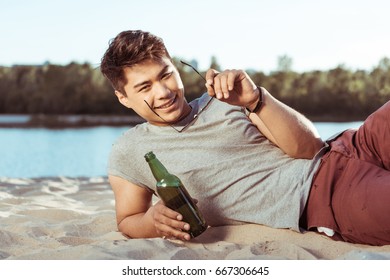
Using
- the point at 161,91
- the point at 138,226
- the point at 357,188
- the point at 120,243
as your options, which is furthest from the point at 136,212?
the point at 357,188

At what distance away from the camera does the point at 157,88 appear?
6.40ft

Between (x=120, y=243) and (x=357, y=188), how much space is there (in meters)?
0.72

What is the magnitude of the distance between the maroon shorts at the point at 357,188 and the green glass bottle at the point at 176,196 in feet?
1.14

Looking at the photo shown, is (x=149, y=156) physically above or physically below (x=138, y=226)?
above

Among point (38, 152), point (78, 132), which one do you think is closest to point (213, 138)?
A: point (38, 152)

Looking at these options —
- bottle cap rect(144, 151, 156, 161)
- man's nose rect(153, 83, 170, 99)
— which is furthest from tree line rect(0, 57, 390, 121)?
bottle cap rect(144, 151, 156, 161)

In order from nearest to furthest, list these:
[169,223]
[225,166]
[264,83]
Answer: [169,223] < [225,166] < [264,83]

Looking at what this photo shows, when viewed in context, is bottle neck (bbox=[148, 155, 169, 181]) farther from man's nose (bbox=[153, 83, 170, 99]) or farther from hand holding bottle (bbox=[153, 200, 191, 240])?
man's nose (bbox=[153, 83, 170, 99])

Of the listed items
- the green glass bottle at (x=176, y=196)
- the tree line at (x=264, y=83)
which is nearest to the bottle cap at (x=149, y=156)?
the green glass bottle at (x=176, y=196)

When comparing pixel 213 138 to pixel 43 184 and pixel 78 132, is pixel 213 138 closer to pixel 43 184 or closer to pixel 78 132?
pixel 43 184

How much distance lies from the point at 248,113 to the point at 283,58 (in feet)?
40.8

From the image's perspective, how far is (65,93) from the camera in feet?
45.2

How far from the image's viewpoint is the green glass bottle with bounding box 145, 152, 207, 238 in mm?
1860

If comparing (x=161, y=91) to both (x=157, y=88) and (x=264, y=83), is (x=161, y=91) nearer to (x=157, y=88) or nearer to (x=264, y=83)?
(x=157, y=88)
